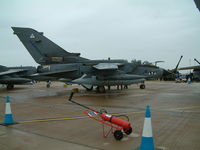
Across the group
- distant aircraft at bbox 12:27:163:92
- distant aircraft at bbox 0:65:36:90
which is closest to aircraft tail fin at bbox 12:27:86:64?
distant aircraft at bbox 12:27:163:92

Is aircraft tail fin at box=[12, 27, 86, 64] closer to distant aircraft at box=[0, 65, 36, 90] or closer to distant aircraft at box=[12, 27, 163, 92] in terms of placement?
distant aircraft at box=[12, 27, 163, 92]

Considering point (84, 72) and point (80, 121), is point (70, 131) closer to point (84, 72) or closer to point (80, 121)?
point (80, 121)

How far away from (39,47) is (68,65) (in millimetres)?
2992

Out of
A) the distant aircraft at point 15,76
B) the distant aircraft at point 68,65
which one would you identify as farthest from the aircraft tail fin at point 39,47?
the distant aircraft at point 15,76

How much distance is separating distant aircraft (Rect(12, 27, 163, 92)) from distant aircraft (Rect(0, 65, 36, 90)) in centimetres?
700

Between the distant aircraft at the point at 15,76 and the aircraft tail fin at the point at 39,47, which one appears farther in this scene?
the distant aircraft at the point at 15,76

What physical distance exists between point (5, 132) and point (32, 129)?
27.1 inches

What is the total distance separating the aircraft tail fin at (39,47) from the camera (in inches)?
572

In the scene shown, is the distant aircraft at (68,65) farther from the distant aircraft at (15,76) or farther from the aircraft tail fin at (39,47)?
the distant aircraft at (15,76)

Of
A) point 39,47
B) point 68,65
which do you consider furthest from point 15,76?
point 68,65

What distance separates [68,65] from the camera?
15.0 m

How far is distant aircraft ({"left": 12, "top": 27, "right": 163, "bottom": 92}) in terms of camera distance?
14.3 m

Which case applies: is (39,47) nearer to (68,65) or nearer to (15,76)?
(68,65)

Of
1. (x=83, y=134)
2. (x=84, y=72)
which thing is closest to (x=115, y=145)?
(x=83, y=134)
